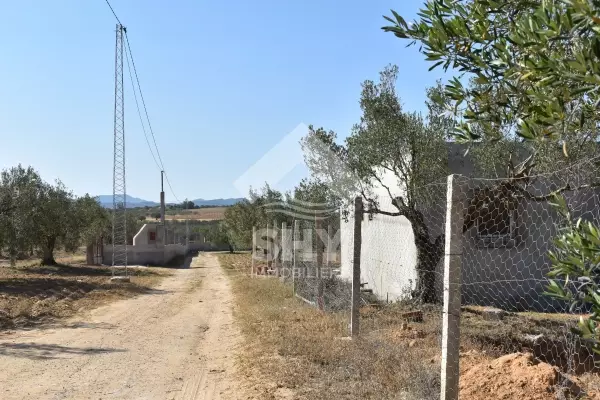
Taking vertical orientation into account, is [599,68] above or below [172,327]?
above

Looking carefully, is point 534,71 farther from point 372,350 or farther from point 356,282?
point 356,282

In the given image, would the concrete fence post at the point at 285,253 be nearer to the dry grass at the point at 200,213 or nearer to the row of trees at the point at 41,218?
the row of trees at the point at 41,218

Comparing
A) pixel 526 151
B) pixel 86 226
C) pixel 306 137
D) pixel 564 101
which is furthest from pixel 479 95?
pixel 86 226

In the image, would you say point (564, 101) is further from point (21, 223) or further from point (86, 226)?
point (86, 226)

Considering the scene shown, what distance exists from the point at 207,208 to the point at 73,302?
112 meters

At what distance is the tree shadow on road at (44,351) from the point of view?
8719mm

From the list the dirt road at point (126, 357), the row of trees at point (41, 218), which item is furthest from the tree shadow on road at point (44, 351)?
the row of trees at point (41, 218)

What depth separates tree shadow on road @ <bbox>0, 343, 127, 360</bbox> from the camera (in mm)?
8719

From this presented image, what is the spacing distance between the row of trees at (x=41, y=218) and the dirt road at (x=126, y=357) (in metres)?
11.0

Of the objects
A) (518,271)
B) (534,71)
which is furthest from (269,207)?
(534,71)

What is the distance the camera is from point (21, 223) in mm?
23281

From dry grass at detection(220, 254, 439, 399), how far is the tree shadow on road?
2481mm

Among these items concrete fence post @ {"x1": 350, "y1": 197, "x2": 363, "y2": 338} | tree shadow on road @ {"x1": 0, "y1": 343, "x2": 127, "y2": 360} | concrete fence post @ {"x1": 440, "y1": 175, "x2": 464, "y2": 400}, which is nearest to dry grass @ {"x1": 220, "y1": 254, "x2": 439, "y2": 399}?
concrete fence post @ {"x1": 350, "y1": 197, "x2": 363, "y2": 338}

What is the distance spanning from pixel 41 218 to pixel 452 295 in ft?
84.3
